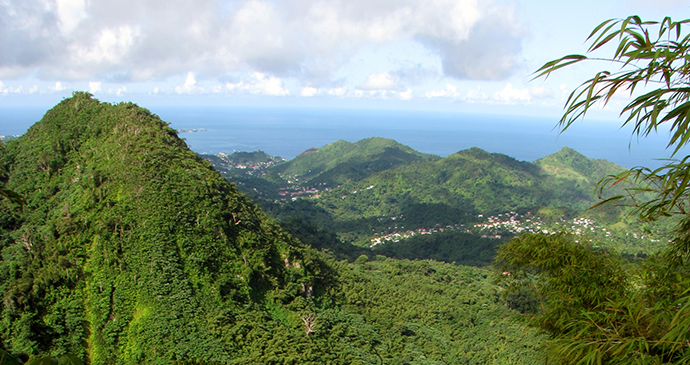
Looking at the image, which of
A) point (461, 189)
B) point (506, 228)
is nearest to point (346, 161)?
point (461, 189)

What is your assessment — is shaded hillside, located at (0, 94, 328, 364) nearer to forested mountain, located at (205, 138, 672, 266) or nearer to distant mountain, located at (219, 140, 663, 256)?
forested mountain, located at (205, 138, 672, 266)

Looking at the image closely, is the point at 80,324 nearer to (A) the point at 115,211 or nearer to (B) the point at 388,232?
(A) the point at 115,211

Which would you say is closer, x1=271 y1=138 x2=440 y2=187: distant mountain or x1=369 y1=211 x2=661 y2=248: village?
x1=369 y1=211 x2=661 y2=248: village

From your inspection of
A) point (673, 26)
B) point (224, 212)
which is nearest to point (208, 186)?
point (224, 212)

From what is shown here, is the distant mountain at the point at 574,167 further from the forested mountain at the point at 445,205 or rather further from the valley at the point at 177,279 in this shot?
the valley at the point at 177,279


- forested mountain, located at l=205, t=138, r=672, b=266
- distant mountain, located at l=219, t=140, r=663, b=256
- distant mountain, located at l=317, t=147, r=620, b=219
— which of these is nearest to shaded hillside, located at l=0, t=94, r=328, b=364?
forested mountain, located at l=205, t=138, r=672, b=266
